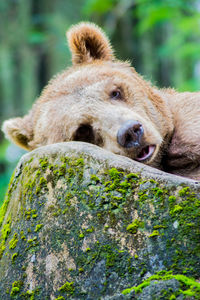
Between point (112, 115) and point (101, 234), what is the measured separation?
1.67 meters

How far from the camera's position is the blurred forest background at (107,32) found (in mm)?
12305

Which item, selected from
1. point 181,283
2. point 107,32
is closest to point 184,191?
point 181,283

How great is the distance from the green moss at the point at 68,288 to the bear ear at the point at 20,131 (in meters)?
2.85

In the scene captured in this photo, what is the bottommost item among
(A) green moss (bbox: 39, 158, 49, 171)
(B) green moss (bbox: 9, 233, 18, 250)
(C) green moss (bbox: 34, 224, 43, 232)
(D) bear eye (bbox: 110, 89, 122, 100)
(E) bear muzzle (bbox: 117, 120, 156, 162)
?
(B) green moss (bbox: 9, 233, 18, 250)

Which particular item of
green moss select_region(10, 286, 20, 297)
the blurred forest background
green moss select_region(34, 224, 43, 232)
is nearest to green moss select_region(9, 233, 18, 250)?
green moss select_region(34, 224, 43, 232)

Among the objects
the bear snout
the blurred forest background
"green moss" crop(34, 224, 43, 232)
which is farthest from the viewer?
the blurred forest background

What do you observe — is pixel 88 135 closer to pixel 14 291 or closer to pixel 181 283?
pixel 14 291

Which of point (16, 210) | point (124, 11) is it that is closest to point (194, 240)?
point (16, 210)

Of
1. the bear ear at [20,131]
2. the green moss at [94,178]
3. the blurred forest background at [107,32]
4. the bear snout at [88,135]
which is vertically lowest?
the green moss at [94,178]

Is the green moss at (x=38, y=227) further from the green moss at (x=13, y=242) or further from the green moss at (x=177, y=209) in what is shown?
the green moss at (x=177, y=209)

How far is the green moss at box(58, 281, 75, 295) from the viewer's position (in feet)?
9.01

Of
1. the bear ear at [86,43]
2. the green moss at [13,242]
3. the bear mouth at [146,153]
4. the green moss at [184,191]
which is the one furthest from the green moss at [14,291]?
the bear ear at [86,43]

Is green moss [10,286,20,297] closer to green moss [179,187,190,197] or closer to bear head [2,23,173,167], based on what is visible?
green moss [179,187,190,197]

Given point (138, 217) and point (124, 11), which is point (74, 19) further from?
point (138, 217)
